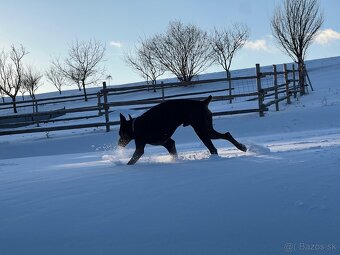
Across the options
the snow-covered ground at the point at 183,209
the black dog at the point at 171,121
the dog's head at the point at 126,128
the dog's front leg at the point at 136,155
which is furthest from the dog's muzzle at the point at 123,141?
the snow-covered ground at the point at 183,209

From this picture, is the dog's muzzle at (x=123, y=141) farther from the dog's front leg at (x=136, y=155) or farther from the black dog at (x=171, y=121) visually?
the dog's front leg at (x=136, y=155)

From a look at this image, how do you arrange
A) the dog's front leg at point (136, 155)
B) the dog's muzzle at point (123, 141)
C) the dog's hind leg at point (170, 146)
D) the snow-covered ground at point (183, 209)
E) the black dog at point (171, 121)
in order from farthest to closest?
the dog's muzzle at point (123, 141)
the dog's hind leg at point (170, 146)
the black dog at point (171, 121)
the dog's front leg at point (136, 155)
the snow-covered ground at point (183, 209)

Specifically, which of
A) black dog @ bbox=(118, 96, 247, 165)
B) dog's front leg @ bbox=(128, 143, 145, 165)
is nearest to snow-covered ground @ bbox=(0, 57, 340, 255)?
dog's front leg @ bbox=(128, 143, 145, 165)

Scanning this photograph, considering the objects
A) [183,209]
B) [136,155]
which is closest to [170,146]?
[136,155]

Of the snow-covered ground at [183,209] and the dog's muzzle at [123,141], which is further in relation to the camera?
the dog's muzzle at [123,141]

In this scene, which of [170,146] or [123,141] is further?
[123,141]

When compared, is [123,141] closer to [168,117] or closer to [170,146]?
[170,146]

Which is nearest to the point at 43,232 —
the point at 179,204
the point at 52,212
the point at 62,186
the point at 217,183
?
the point at 52,212

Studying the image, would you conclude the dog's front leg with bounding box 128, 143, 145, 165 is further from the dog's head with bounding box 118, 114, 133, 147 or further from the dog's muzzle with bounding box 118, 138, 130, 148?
the dog's muzzle with bounding box 118, 138, 130, 148

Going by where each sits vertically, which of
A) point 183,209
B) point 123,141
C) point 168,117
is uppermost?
point 168,117

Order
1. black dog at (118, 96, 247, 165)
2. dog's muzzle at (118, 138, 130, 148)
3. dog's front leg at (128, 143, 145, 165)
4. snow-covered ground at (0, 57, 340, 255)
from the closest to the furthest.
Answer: snow-covered ground at (0, 57, 340, 255) < dog's front leg at (128, 143, 145, 165) < black dog at (118, 96, 247, 165) < dog's muzzle at (118, 138, 130, 148)

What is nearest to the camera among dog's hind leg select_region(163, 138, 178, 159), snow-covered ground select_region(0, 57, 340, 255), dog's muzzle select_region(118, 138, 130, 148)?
snow-covered ground select_region(0, 57, 340, 255)

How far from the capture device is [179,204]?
2.88 m

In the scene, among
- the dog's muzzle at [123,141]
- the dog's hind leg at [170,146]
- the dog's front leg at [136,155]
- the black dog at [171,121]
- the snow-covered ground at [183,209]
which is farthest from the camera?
the dog's muzzle at [123,141]
